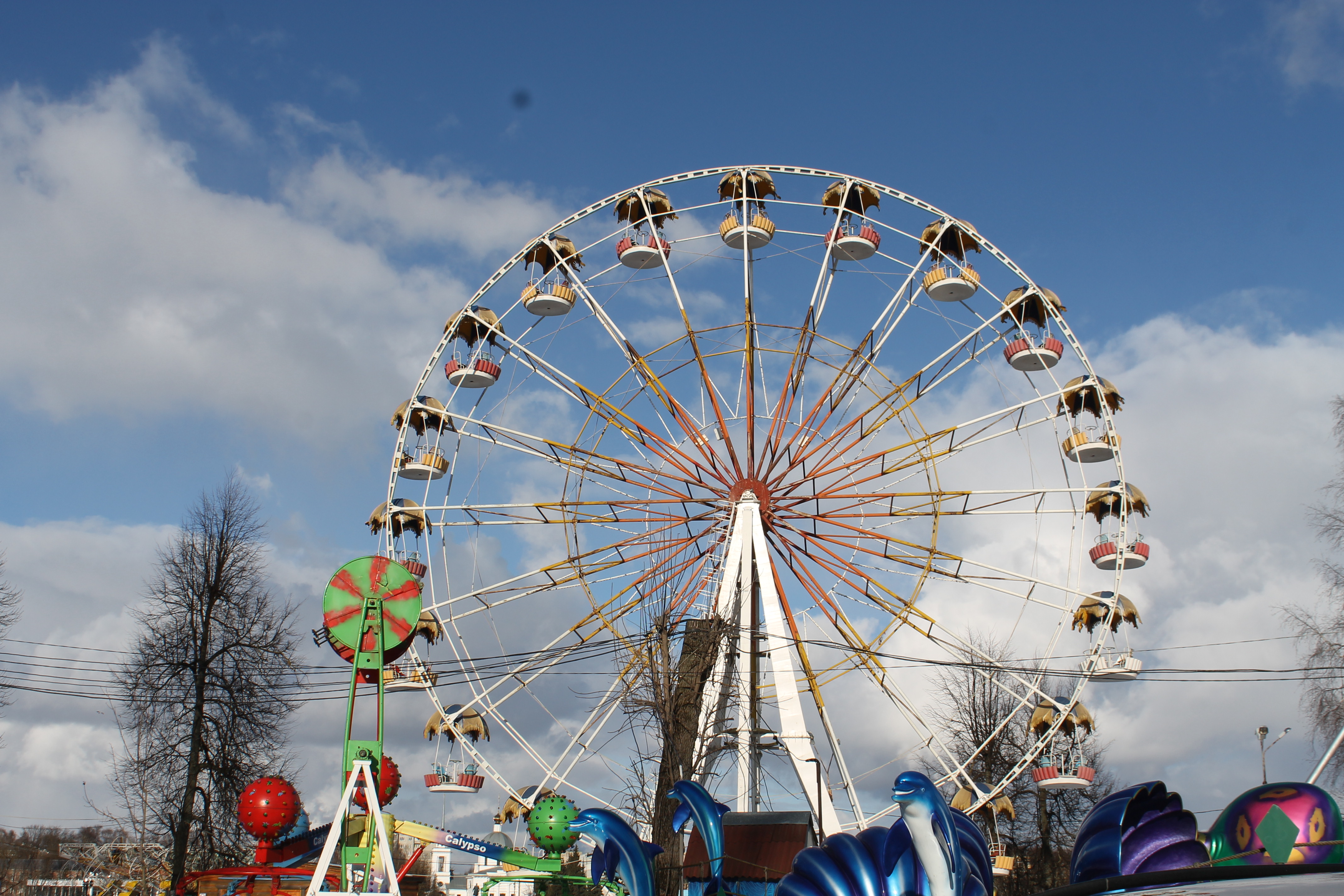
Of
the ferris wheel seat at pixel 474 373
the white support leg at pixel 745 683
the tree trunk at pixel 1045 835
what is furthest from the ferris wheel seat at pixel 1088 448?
the tree trunk at pixel 1045 835

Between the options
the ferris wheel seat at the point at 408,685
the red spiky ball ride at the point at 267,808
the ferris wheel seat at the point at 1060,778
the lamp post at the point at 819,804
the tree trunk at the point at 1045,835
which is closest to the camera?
the red spiky ball ride at the point at 267,808

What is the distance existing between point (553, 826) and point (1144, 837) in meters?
6.74

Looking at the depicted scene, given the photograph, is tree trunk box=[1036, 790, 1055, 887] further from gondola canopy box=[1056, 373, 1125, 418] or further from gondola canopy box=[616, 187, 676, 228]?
gondola canopy box=[616, 187, 676, 228]

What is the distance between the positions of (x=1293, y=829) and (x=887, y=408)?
12.9m

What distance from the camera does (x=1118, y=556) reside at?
21.5 m

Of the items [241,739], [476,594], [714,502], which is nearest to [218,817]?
[241,739]

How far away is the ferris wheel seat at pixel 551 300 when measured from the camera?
931 inches

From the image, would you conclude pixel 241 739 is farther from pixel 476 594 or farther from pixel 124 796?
pixel 476 594

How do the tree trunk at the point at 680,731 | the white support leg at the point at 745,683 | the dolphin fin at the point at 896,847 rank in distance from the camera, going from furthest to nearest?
1. the white support leg at the point at 745,683
2. the tree trunk at the point at 680,731
3. the dolphin fin at the point at 896,847

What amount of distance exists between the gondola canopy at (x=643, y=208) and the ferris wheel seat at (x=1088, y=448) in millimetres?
9695

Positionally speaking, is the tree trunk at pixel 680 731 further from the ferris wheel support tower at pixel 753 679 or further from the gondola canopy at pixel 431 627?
the gondola canopy at pixel 431 627

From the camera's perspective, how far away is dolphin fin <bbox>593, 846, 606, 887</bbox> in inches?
499

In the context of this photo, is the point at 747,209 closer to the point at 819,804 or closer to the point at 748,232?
the point at 748,232

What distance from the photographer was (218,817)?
75.1 ft
